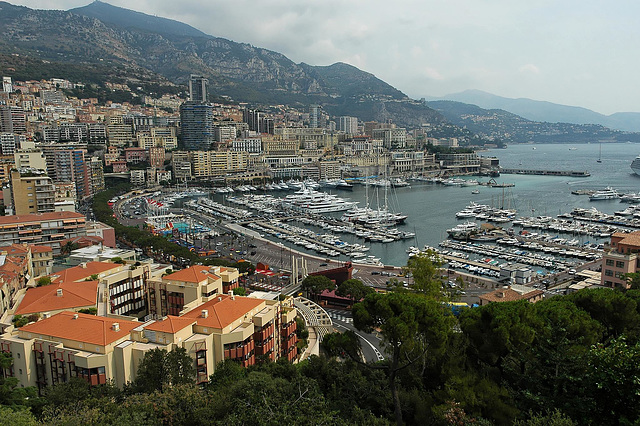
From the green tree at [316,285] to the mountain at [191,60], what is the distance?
85565 mm

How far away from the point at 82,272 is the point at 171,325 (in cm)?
609

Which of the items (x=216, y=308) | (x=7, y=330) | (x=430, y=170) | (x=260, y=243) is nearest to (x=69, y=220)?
(x=260, y=243)

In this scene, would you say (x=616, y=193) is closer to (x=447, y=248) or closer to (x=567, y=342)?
(x=447, y=248)

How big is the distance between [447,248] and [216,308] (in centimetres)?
2046

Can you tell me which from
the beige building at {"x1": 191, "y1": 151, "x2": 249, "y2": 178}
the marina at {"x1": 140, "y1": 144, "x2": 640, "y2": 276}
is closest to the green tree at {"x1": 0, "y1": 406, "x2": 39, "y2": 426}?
the marina at {"x1": 140, "y1": 144, "x2": 640, "y2": 276}

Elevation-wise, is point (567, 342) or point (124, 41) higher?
point (124, 41)

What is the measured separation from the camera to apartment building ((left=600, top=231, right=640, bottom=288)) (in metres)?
16.3

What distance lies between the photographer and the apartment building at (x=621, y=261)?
1633cm

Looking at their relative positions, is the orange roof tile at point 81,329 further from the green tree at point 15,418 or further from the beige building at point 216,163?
the beige building at point 216,163

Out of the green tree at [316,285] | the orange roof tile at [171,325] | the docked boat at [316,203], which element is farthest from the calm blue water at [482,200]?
the orange roof tile at [171,325]

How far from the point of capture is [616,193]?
155 feet

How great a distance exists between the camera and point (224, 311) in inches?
410

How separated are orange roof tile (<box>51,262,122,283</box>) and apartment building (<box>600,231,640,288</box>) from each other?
16.6 metres

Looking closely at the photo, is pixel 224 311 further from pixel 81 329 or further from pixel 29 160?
pixel 29 160
